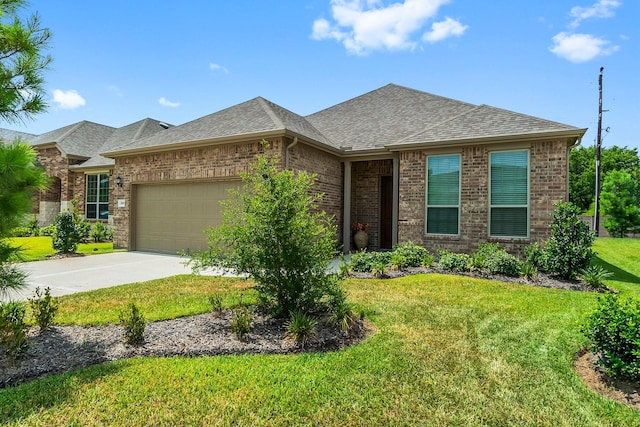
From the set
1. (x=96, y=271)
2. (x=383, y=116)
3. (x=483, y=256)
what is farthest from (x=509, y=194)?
(x=96, y=271)

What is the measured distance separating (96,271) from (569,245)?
36.0 feet

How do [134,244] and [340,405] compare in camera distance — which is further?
[134,244]

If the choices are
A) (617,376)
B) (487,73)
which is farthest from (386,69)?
(617,376)

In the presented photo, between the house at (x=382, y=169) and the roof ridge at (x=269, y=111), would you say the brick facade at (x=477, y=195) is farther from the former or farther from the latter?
the roof ridge at (x=269, y=111)

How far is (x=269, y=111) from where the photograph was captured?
11430mm

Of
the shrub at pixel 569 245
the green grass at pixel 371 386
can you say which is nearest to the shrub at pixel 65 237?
the green grass at pixel 371 386

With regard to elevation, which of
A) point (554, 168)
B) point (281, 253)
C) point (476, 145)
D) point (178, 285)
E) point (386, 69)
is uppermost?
point (386, 69)

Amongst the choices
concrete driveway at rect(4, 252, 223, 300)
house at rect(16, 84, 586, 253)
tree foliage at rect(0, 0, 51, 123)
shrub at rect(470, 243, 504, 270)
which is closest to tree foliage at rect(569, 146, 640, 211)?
house at rect(16, 84, 586, 253)

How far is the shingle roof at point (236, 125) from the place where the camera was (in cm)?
1048

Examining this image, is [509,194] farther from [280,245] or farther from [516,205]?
[280,245]

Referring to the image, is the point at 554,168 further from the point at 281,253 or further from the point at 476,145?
the point at 281,253

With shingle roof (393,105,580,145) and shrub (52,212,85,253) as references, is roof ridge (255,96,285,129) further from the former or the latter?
shrub (52,212,85,253)

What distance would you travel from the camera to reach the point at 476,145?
9.60 meters

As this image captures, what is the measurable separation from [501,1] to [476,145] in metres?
3.39
